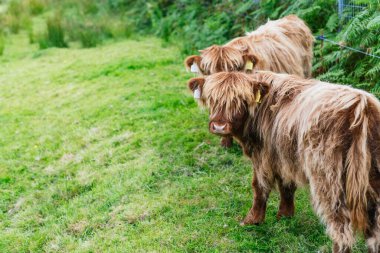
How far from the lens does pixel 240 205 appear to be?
4.00 m

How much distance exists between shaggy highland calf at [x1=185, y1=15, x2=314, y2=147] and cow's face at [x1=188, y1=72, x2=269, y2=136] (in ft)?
3.97

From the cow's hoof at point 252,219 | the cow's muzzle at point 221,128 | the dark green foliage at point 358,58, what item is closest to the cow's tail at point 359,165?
the cow's muzzle at point 221,128

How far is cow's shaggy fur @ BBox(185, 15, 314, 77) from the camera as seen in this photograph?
461cm

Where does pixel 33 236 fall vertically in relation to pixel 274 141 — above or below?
below

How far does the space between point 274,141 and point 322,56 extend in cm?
300

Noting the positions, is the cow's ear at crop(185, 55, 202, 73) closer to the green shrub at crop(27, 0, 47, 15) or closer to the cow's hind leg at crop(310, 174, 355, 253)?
the cow's hind leg at crop(310, 174, 355, 253)

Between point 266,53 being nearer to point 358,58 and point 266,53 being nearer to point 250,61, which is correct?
point 250,61

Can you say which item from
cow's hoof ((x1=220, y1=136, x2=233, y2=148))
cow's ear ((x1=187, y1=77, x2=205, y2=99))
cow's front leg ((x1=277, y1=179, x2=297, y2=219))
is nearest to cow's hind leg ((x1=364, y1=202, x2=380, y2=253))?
cow's front leg ((x1=277, y1=179, x2=297, y2=219))

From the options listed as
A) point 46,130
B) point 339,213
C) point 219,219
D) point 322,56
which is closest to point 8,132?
point 46,130

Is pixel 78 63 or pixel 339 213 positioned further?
pixel 78 63

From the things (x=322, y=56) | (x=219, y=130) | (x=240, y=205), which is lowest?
(x=240, y=205)

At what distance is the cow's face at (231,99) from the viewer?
324cm

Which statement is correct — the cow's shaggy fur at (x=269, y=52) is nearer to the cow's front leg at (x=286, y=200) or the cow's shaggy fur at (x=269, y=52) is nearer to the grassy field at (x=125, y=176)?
the grassy field at (x=125, y=176)

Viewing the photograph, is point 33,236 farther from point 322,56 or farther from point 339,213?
point 322,56
